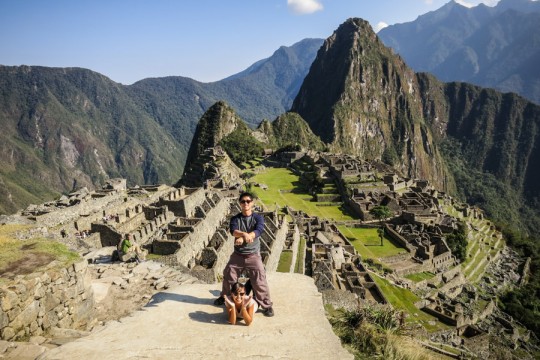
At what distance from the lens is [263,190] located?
61.5m

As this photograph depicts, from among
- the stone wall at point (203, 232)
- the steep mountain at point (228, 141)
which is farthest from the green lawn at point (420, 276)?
the steep mountain at point (228, 141)

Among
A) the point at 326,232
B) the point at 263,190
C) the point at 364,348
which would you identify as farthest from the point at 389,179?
the point at 364,348

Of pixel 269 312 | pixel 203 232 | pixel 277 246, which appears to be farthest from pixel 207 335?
pixel 277 246

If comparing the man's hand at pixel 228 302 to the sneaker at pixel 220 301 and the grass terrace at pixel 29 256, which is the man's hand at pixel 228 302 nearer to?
the sneaker at pixel 220 301

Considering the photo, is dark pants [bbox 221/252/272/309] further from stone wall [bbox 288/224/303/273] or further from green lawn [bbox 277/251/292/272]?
stone wall [bbox 288/224/303/273]

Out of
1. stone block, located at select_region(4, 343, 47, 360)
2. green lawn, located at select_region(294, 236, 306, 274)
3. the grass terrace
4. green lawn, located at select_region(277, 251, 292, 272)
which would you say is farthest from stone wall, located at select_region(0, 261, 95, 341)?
green lawn, located at select_region(294, 236, 306, 274)

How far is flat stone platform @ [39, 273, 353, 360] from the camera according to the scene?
6.77m

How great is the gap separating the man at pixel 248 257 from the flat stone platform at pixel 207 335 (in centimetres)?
42

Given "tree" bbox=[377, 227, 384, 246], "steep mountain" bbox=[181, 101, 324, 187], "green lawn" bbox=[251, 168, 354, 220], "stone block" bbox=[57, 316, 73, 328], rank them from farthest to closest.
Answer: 1. "steep mountain" bbox=[181, 101, 324, 187]
2. "green lawn" bbox=[251, 168, 354, 220]
3. "tree" bbox=[377, 227, 384, 246]
4. "stone block" bbox=[57, 316, 73, 328]

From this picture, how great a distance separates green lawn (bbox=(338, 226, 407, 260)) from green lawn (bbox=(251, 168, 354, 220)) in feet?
14.5

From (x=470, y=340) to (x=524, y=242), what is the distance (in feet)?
183

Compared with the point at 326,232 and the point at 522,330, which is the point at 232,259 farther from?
the point at 522,330

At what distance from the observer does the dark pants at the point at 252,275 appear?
8188 mm

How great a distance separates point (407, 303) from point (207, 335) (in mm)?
29745
